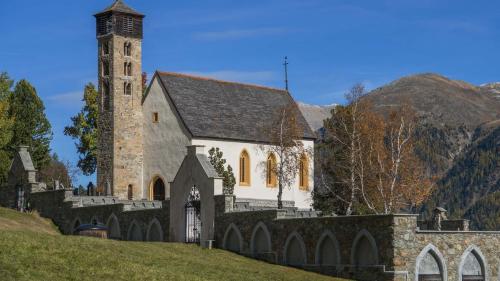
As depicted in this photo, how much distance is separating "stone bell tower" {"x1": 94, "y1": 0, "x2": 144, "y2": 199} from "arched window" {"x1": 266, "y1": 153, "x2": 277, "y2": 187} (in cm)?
980

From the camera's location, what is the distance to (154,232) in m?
50.1

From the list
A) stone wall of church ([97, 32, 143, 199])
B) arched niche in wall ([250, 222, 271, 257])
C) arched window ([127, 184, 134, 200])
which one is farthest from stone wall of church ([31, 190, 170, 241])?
arched window ([127, 184, 134, 200])

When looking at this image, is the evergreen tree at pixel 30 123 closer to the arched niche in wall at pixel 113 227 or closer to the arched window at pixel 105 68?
the arched window at pixel 105 68

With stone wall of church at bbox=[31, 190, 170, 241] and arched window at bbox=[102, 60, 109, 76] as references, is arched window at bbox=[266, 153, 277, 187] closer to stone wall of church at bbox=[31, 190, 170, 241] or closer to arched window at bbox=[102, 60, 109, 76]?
arched window at bbox=[102, 60, 109, 76]

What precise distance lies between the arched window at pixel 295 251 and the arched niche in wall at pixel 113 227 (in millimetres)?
14764

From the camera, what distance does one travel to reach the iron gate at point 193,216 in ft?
156

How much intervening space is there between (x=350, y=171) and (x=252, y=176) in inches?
294

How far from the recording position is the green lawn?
1139 inches

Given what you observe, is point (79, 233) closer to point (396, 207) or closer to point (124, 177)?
point (124, 177)

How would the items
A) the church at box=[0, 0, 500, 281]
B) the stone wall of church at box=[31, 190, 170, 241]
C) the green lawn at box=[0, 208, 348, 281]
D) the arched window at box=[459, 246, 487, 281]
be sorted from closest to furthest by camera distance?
the green lawn at box=[0, 208, 348, 281] → the church at box=[0, 0, 500, 281] → the arched window at box=[459, 246, 487, 281] → the stone wall of church at box=[31, 190, 170, 241]

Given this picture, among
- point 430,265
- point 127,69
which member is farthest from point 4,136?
point 430,265

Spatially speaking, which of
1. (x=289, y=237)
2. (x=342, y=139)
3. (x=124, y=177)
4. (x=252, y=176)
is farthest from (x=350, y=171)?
(x=289, y=237)

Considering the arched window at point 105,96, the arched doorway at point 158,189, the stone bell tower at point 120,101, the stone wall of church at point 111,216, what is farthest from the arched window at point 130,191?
the stone wall of church at point 111,216

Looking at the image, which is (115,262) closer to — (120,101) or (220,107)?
(120,101)
